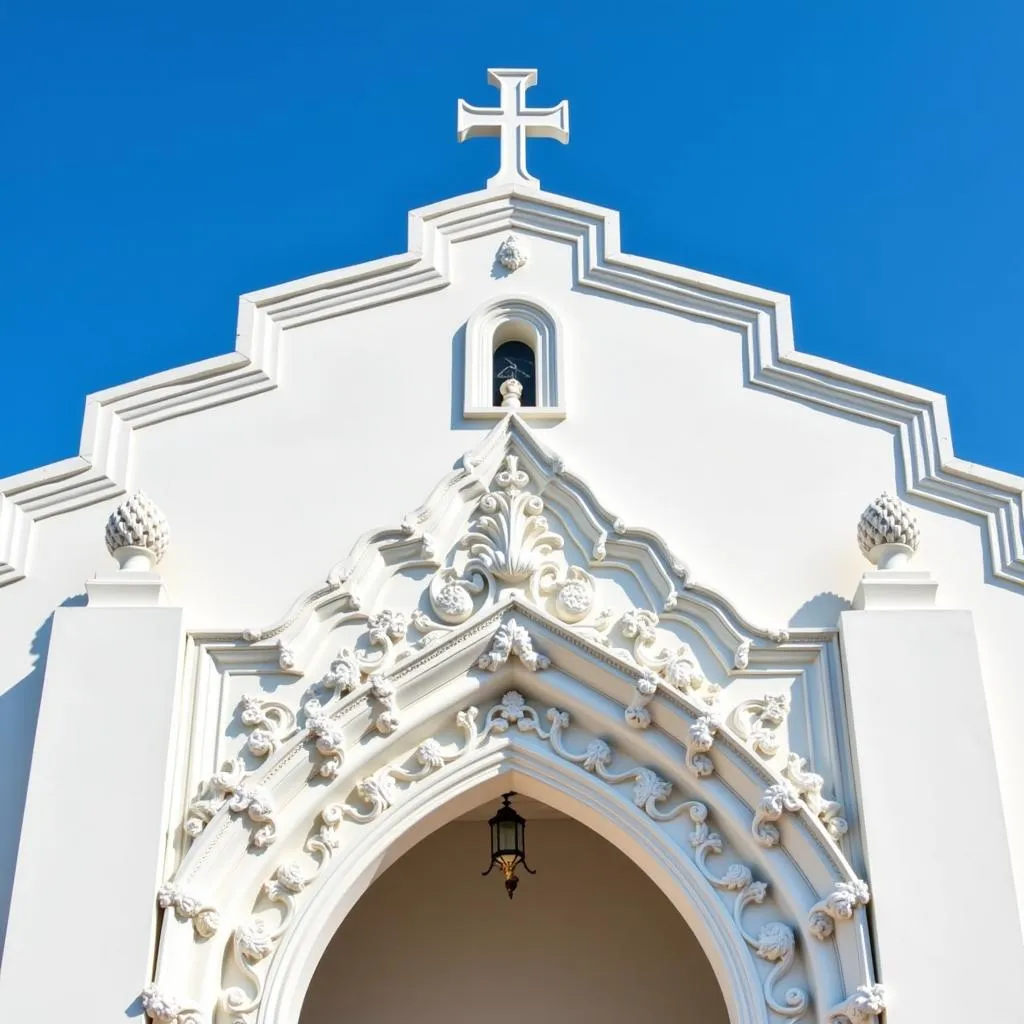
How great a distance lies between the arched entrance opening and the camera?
10.7 meters

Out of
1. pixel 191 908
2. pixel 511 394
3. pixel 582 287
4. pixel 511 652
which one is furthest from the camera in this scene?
pixel 582 287

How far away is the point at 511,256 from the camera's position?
33.3ft

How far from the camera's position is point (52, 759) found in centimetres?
829

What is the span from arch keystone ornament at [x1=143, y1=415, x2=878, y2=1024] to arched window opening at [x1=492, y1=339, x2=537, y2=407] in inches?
33.9

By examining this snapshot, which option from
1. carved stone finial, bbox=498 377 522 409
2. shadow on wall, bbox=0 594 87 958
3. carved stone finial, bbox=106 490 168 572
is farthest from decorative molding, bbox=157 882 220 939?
carved stone finial, bbox=498 377 522 409

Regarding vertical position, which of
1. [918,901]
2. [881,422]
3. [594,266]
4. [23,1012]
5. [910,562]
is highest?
[594,266]

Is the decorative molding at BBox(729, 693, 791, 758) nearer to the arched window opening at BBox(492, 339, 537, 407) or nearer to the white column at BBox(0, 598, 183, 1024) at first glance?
the arched window opening at BBox(492, 339, 537, 407)

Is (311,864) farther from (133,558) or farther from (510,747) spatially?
(133,558)

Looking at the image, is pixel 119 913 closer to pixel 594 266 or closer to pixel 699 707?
pixel 699 707

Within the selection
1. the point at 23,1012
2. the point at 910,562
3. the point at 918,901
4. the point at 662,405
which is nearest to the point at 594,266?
the point at 662,405

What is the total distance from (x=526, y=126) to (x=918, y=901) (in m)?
5.53

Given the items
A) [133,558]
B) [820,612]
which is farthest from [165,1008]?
[820,612]

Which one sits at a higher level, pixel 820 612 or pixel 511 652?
pixel 820 612

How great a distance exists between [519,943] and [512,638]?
306cm
